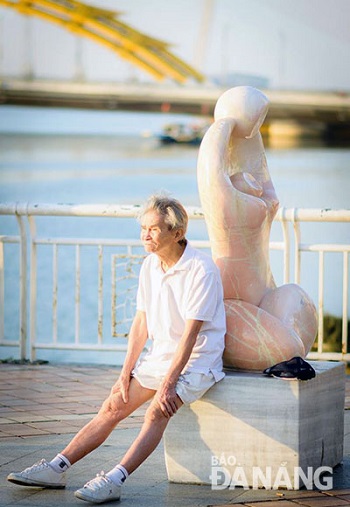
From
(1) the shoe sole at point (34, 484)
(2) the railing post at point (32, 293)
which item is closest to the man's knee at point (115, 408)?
(1) the shoe sole at point (34, 484)

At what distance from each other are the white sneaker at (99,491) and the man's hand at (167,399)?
305 millimetres

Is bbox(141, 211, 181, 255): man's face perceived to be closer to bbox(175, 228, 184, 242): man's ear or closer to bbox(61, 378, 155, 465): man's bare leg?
bbox(175, 228, 184, 242): man's ear

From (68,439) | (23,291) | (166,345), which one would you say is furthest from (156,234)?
(23,291)

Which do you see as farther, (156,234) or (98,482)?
(156,234)

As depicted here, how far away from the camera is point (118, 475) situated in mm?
3854

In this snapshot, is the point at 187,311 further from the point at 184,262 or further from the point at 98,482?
the point at 98,482

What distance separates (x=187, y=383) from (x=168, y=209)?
622 mm

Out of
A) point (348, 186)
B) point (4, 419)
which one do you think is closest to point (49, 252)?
point (348, 186)

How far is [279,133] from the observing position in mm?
54031

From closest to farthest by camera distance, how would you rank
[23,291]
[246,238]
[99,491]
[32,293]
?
[99,491] < [246,238] < [32,293] < [23,291]

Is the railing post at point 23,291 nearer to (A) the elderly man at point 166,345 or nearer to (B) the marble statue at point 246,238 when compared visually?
(B) the marble statue at point 246,238

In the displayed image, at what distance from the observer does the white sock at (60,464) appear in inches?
158

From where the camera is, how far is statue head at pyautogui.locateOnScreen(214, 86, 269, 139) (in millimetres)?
4316

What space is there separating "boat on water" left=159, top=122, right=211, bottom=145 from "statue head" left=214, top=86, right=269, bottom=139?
50363mm
